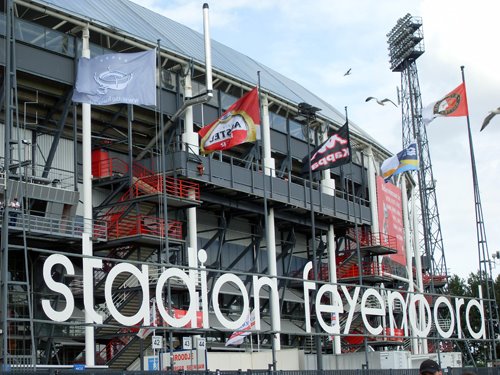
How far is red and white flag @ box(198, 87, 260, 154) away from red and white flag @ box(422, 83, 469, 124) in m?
14.0

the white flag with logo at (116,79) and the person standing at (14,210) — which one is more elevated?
the white flag with logo at (116,79)

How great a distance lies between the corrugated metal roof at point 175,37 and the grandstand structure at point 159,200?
23 cm

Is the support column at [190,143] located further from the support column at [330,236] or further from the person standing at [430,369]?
the person standing at [430,369]

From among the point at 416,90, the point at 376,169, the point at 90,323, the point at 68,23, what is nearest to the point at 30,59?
the point at 68,23

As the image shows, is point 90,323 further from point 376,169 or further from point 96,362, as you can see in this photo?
point 376,169

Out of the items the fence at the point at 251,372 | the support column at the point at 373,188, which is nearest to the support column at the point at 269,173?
the support column at the point at 373,188

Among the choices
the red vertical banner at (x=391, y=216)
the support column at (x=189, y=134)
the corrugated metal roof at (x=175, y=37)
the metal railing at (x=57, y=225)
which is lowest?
the metal railing at (x=57, y=225)

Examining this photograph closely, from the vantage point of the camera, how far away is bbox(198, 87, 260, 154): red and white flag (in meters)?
43.1

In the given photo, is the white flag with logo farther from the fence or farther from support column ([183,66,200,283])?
support column ([183,66,200,283])

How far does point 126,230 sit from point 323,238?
2242cm

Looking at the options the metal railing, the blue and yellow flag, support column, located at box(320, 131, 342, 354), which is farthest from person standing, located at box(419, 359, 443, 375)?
support column, located at box(320, 131, 342, 354)

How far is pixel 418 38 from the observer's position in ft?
304

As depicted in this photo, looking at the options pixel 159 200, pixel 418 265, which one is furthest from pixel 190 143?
pixel 418 265

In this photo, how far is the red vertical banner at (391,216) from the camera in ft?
226
